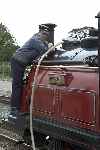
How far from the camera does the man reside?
7.89m

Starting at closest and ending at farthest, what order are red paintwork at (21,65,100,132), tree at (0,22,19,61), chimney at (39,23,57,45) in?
red paintwork at (21,65,100,132), chimney at (39,23,57,45), tree at (0,22,19,61)

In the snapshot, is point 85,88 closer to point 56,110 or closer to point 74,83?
point 74,83

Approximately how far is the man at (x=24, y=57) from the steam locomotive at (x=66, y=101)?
25cm

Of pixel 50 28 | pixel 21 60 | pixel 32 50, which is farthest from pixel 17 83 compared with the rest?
pixel 50 28

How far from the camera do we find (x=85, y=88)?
5973 mm

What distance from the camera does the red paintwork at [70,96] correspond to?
577 cm

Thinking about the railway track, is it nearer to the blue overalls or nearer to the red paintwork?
the blue overalls

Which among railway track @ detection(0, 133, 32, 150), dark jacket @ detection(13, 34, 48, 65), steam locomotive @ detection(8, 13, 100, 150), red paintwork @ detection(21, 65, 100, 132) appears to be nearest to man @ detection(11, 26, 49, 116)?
dark jacket @ detection(13, 34, 48, 65)

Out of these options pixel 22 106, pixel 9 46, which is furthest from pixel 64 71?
pixel 9 46

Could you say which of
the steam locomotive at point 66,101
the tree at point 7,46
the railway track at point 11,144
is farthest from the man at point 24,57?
the tree at point 7,46

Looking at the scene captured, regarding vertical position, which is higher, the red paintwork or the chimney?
the chimney

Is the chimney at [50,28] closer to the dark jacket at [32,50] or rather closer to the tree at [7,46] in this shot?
the dark jacket at [32,50]

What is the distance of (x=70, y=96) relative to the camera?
248 inches

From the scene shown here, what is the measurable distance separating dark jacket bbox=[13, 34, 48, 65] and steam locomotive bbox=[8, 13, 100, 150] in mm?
274
